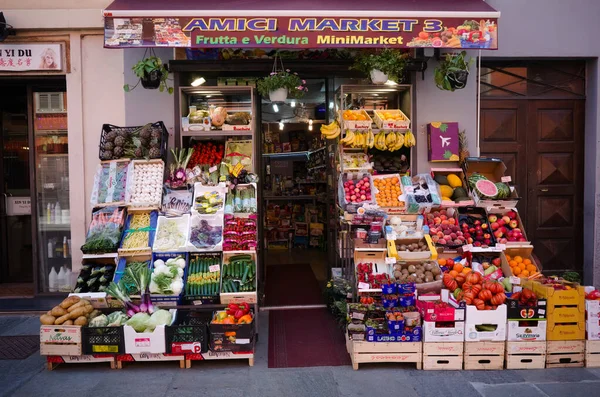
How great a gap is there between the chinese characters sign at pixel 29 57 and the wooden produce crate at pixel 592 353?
761cm

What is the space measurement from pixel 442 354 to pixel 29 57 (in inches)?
266

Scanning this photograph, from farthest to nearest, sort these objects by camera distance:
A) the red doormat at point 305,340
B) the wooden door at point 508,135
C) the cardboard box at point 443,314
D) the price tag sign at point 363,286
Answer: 1. the wooden door at point 508,135
2. the price tag sign at point 363,286
3. the red doormat at point 305,340
4. the cardboard box at point 443,314

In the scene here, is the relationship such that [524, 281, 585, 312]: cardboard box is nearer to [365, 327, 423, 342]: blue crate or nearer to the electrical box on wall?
[365, 327, 423, 342]: blue crate

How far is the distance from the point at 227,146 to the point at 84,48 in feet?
8.22

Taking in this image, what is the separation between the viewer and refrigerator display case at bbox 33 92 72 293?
7406 millimetres

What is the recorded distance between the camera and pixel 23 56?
6953 millimetres

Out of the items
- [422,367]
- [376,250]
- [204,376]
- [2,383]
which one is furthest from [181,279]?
[422,367]

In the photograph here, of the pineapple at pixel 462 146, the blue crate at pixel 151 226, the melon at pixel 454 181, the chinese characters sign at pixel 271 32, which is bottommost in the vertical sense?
the blue crate at pixel 151 226

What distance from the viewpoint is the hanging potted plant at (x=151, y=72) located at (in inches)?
246

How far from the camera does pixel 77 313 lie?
5.22 metres

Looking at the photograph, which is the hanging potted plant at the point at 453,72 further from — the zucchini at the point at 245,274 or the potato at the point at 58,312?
the potato at the point at 58,312

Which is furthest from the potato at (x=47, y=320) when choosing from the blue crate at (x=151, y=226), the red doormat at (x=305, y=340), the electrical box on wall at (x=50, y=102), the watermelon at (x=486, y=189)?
the watermelon at (x=486, y=189)

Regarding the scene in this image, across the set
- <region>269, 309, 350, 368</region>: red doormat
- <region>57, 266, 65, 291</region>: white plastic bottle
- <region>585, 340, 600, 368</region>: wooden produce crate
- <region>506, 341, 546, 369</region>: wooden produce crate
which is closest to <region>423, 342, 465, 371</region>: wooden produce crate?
<region>506, 341, 546, 369</region>: wooden produce crate

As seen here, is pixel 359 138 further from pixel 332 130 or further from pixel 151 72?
pixel 151 72
